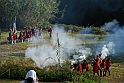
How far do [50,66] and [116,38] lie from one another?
55.3ft

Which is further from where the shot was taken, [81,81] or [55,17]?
[55,17]

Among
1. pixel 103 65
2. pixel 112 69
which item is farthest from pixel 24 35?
pixel 103 65

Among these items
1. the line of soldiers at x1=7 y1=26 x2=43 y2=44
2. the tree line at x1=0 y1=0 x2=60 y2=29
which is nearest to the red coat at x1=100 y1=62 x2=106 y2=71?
the line of soldiers at x1=7 y1=26 x2=43 y2=44

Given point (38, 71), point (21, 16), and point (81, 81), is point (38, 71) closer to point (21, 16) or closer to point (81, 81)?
point (81, 81)

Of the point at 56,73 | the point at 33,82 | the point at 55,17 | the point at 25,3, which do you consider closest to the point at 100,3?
the point at 55,17

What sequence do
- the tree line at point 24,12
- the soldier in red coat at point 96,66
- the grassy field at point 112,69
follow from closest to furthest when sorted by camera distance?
1. the grassy field at point 112,69
2. the soldier in red coat at point 96,66
3. the tree line at point 24,12

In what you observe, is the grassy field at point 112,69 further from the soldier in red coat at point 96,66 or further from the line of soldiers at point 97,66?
the soldier in red coat at point 96,66

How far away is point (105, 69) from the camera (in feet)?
52.0

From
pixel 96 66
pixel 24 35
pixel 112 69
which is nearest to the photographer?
pixel 96 66

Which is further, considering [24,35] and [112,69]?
[24,35]

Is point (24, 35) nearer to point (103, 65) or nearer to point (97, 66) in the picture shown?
point (103, 65)

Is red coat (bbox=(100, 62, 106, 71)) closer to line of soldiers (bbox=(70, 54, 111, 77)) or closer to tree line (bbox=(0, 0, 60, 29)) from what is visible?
line of soldiers (bbox=(70, 54, 111, 77))

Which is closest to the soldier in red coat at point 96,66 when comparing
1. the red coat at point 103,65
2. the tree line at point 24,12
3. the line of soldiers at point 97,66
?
the line of soldiers at point 97,66

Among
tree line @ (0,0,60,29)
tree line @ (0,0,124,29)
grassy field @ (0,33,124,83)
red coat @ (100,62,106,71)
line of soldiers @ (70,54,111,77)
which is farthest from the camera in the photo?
tree line @ (0,0,124,29)
